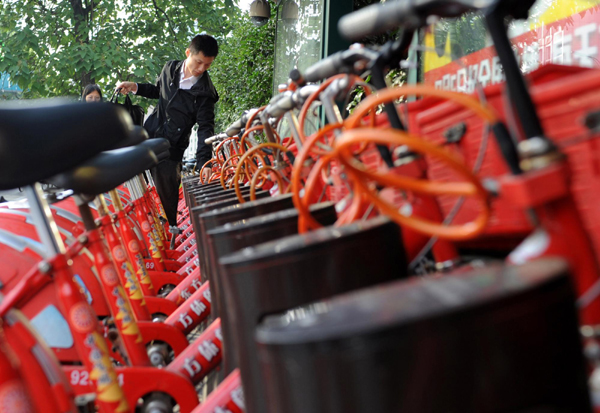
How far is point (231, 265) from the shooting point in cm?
122

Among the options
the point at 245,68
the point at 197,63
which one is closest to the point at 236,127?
the point at 197,63

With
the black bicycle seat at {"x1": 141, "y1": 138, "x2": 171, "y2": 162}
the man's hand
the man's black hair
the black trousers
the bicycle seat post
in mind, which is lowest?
the black trousers

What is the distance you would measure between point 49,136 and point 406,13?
3.28ft

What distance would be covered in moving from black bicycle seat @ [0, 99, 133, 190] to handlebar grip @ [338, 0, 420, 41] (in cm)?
82

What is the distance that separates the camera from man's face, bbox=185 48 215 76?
5.31m

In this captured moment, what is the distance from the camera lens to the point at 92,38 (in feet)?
38.8

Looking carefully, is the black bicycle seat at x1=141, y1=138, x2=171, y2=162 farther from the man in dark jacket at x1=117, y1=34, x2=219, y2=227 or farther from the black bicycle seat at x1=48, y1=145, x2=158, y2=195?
the black bicycle seat at x1=48, y1=145, x2=158, y2=195

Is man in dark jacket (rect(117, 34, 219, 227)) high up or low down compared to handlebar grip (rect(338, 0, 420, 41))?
down

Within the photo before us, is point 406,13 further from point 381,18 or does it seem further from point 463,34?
point 463,34

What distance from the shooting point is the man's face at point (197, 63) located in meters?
5.31

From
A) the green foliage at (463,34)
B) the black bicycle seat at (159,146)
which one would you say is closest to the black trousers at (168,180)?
the black bicycle seat at (159,146)

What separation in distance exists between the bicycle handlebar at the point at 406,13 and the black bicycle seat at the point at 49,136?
85cm

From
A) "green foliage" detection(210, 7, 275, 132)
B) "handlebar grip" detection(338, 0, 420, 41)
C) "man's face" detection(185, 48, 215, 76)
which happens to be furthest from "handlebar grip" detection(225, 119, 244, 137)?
"green foliage" detection(210, 7, 275, 132)

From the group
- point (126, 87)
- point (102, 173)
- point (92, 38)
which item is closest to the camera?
point (102, 173)
